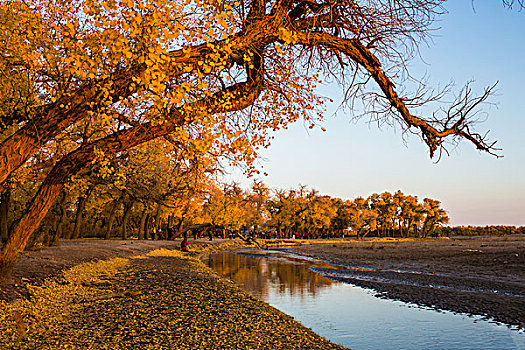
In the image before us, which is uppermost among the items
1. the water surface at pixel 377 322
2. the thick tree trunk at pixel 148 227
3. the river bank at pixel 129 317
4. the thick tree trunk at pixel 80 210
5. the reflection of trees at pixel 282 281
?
the thick tree trunk at pixel 80 210

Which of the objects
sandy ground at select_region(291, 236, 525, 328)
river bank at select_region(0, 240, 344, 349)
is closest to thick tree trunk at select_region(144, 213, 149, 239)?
sandy ground at select_region(291, 236, 525, 328)

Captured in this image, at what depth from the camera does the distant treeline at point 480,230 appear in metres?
124

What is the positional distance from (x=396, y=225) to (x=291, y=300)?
102 m

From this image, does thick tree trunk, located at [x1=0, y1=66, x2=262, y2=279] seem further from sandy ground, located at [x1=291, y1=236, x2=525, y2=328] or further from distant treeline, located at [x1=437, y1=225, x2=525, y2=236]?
distant treeline, located at [x1=437, y1=225, x2=525, y2=236]

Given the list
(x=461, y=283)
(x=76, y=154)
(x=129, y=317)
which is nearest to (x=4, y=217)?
(x=76, y=154)

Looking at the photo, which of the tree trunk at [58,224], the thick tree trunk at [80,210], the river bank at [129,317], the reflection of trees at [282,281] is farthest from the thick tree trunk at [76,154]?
the thick tree trunk at [80,210]

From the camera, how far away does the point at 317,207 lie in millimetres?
91312

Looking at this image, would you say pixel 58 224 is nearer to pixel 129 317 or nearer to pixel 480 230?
pixel 129 317

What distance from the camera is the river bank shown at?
20.0ft

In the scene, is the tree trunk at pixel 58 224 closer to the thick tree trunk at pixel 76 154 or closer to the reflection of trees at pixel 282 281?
the reflection of trees at pixel 282 281

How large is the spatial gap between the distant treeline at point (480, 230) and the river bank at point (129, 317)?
442 ft

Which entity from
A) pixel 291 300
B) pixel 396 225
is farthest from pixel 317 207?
pixel 291 300

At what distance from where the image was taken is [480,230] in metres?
128

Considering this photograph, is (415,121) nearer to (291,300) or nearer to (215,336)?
(215,336)
